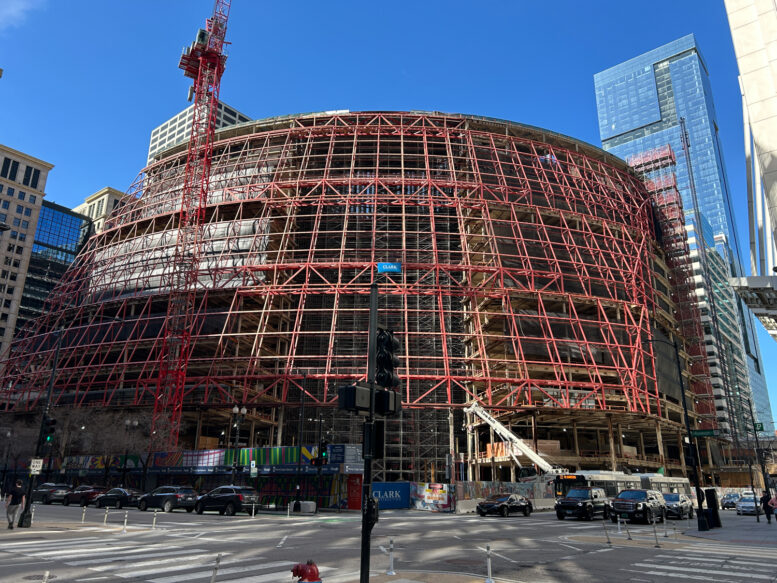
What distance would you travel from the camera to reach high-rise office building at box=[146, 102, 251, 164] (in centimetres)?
17025

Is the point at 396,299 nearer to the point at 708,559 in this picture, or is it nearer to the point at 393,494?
the point at 393,494

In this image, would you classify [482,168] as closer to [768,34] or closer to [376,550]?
[768,34]

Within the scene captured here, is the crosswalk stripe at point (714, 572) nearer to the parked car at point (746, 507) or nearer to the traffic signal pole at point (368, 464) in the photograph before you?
the traffic signal pole at point (368, 464)

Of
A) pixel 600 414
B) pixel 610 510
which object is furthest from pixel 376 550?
pixel 600 414

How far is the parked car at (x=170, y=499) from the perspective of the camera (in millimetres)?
32625

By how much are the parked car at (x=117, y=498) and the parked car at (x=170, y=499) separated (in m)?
3.13

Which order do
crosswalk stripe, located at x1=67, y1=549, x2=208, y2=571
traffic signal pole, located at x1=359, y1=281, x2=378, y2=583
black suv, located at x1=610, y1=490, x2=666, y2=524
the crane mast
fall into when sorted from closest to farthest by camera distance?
traffic signal pole, located at x1=359, y1=281, x2=378, y2=583
crosswalk stripe, located at x1=67, y1=549, x2=208, y2=571
black suv, located at x1=610, y1=490, x2=666, y2=524
the crane mast

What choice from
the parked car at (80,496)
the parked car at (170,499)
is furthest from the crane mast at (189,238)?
the parked car at (170,499)

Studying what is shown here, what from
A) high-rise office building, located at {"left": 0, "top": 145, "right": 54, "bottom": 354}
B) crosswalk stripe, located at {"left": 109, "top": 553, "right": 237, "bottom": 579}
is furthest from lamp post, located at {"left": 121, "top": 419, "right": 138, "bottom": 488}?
high-rise office building, located at {"left": 0, "top": 145, "right": 54, "bottom": 354}

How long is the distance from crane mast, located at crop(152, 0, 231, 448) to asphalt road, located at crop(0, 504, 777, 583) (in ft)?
88.5

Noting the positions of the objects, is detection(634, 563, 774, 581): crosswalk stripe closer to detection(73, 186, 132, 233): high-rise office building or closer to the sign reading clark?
the sign reading clark

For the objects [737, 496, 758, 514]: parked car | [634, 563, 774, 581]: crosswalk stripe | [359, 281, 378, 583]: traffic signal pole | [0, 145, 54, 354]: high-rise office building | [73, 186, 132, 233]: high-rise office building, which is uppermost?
[73, 186, 132, 233]: high-rise office building

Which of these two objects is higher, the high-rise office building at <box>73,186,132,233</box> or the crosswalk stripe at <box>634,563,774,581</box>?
the high-rise office building at <box>73,186,132,233</box>

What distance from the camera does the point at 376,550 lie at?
15.7m
